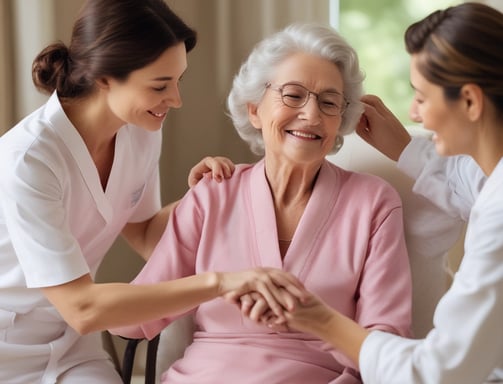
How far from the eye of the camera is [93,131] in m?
2.14

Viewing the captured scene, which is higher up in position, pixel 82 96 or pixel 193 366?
pixel 82 96

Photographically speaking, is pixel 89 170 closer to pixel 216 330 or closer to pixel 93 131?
pixel 93 131

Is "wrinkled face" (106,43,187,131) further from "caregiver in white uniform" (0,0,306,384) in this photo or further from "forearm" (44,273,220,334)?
"forearm" (44,273,220,334)

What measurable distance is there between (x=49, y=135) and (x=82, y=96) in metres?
0.15

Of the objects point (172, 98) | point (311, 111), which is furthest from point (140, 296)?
point (311, 111)

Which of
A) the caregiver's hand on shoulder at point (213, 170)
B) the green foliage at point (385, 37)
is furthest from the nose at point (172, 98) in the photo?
the green foliage at point (385, 37)

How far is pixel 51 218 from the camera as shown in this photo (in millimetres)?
1938

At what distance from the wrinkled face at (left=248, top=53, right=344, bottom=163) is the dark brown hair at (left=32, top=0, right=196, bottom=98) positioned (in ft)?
0.96

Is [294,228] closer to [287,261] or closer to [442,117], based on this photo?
[287,261]

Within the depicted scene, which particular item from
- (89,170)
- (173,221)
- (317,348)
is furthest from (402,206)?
(89,170)

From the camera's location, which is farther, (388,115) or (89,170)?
(388,115)

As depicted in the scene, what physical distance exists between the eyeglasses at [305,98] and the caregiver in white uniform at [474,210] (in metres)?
0.40

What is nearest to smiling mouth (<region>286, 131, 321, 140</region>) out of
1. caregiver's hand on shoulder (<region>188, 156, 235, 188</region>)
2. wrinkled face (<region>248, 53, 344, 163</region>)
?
wrinkled face (<region>248, 53, 344, 163</region>)

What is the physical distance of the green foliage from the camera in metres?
3.56
